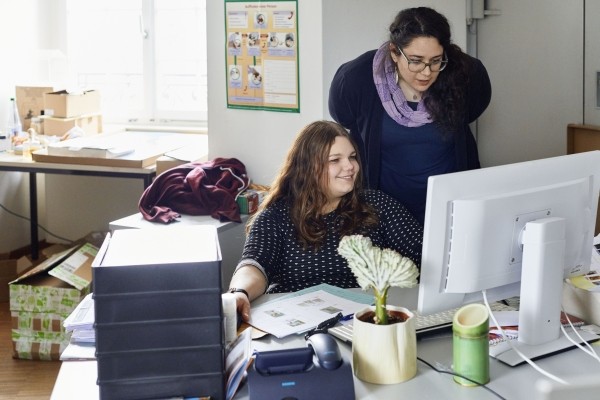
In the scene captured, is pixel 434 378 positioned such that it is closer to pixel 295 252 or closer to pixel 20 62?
pixel 295 252

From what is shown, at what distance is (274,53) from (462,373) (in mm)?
2297

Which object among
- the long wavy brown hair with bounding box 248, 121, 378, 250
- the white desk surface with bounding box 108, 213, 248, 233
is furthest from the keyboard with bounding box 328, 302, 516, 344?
the white desk surface with bounding box 108, 213, 248, 233

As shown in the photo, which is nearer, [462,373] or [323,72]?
[462,373]

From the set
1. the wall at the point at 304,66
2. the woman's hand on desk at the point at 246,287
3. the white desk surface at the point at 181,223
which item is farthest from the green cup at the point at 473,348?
the wall at the point at 304,66

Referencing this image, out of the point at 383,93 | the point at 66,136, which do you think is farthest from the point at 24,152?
the point at 383,93

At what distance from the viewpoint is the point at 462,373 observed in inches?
72.7

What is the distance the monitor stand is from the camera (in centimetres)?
195

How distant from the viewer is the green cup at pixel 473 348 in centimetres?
182

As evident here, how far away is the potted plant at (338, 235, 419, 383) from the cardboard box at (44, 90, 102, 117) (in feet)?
10.4

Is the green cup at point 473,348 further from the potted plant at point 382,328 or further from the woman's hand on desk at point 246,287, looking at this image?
the woman's hand on desk at point 246,287

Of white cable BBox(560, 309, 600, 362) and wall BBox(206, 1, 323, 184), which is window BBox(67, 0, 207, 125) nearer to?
wall BBox(206, 1, 323, 184)

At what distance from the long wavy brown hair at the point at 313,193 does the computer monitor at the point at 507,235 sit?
0.70 metres

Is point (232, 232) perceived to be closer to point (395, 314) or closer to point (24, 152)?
point (24, 152)

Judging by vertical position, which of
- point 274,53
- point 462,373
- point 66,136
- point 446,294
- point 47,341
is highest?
point 274,53
